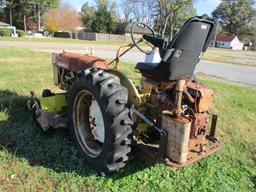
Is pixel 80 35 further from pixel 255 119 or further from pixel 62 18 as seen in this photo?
pixel 255 119

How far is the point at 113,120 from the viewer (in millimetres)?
2783

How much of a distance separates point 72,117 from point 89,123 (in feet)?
0.68

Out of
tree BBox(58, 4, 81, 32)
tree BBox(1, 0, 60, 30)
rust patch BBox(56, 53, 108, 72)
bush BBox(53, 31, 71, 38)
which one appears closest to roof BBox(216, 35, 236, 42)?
tree BBox(58, 4, 81, 32)

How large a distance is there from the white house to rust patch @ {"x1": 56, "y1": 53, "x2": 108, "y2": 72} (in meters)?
74.6

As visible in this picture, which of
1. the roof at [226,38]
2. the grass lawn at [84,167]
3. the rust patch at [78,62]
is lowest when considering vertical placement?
the grass lawn at [84,167]

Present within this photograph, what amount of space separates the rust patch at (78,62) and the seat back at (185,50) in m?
1.09

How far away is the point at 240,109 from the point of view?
5.94m

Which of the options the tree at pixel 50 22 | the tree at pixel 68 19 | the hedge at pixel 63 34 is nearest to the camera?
the hedge at pixel 63 34

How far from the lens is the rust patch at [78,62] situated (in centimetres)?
383

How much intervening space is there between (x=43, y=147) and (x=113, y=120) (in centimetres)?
125

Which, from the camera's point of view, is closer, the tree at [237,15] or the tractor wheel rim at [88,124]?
the tractor wheel rim at [88,124]

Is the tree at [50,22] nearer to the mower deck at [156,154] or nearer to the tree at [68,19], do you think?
the tree at [68,19]

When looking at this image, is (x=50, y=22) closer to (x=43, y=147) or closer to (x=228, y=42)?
(x=228, y=42)

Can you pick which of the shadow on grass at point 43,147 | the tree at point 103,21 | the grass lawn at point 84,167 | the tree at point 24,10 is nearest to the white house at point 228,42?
the tree at point 103,21
